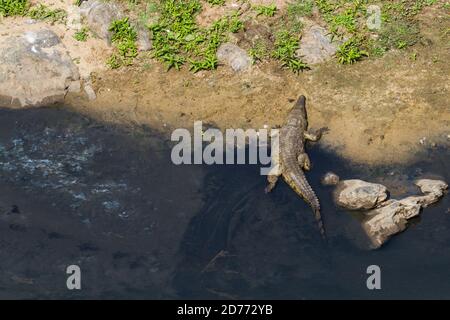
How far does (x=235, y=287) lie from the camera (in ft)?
40.0

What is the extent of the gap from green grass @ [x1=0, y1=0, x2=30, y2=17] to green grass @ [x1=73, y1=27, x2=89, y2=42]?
5.39 ft

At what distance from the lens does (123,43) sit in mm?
17297

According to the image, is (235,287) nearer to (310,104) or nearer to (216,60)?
(310,104)

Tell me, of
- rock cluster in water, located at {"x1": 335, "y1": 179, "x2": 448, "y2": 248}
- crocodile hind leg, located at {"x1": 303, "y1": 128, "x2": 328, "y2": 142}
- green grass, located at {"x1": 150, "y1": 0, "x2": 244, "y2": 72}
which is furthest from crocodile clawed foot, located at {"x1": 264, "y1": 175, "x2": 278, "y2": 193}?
green grass, located at {"x1": 150, "y1": 0, "x2": 244, "y2": 72}

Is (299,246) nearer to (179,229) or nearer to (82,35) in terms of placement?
(179,229)

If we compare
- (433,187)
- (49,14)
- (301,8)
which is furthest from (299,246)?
(49,14)

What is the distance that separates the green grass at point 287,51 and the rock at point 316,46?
17 centimetres

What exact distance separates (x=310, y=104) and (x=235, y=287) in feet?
18.0

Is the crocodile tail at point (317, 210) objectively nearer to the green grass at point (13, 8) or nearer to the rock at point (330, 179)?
the rock at point (330, 179)

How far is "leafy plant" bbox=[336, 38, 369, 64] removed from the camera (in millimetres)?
16578

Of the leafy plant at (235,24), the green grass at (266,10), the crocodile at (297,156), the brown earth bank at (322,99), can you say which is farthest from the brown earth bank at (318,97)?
the green grass at (266,10)

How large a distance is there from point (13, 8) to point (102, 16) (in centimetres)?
246

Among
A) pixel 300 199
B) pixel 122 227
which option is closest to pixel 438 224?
pixel 300 199

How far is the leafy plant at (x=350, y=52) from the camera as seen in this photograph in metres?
16.6
